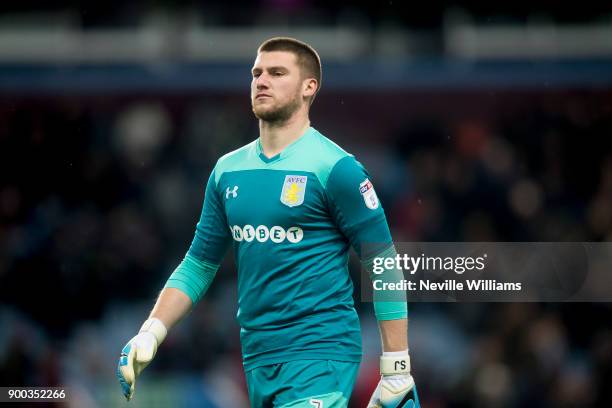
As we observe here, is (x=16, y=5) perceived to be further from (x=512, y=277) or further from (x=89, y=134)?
(x=512, y=277)

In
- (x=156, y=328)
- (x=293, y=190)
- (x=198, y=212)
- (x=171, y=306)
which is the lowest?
(x=156, y=328)

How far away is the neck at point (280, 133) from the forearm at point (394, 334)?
3.01 feet

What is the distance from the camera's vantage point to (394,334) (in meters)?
5.29

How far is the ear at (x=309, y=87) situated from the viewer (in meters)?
5.52

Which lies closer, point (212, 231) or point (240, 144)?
point (212, 231)

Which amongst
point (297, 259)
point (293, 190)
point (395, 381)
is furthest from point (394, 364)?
point (293, 190)

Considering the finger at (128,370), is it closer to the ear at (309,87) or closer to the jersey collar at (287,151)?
the jersey collar at (287,151)

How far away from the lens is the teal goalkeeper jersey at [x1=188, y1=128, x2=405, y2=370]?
17.2ft

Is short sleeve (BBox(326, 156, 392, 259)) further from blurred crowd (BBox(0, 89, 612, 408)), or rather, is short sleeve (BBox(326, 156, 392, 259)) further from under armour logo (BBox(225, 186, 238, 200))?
blurred crowd (BBox(0, 89, 612, 408))

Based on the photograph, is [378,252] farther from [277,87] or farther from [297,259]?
[277,87]

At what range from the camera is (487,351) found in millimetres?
11344

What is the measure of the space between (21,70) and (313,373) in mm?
9375

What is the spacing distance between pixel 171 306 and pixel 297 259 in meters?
0.73

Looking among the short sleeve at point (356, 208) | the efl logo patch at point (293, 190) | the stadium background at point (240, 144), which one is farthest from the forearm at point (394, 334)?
the stadium background at point (240, 144)
